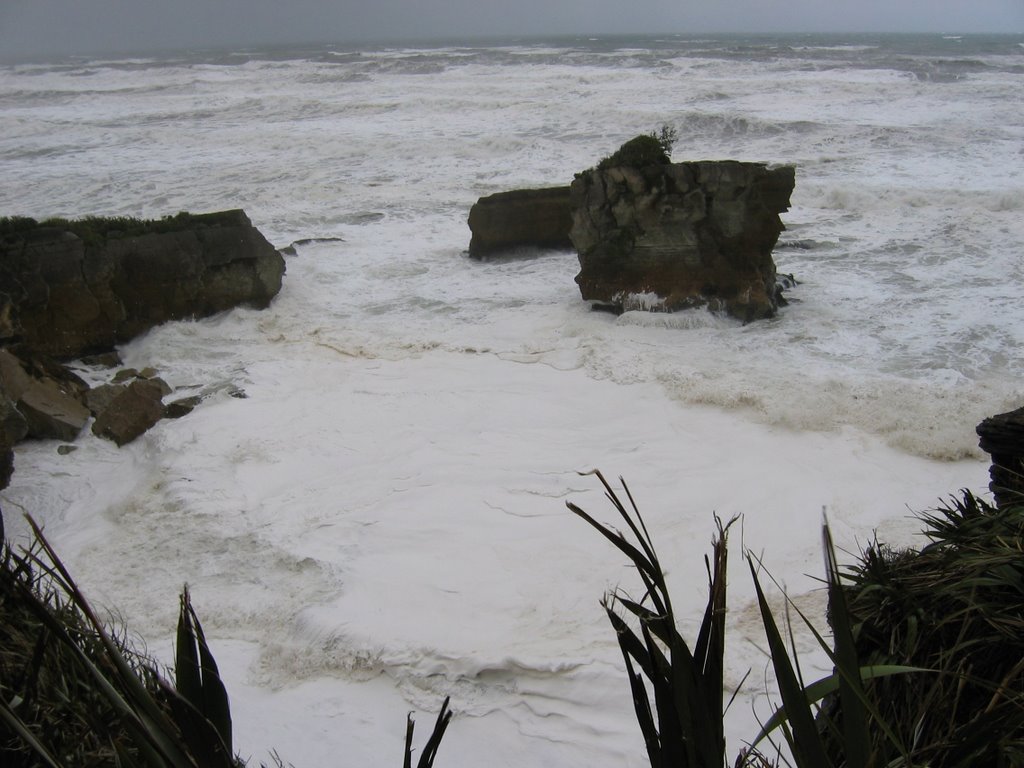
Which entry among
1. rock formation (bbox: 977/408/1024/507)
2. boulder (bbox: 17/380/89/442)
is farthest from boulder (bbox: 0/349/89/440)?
rock formation (bbox: 977/408/1024/507)

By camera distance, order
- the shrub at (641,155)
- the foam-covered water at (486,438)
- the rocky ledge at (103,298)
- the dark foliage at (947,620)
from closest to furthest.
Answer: the dark foliage at (947,620), the foam-covered water at (486,438), the rocky ledge at (103,298), the shrub at (641,155)

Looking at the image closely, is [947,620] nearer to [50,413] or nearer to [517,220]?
[50,413]

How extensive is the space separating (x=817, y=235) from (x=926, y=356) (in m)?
5.55

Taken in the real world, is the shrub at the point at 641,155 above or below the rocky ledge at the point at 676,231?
above

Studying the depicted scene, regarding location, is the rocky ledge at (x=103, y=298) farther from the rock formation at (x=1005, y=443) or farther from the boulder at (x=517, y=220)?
the rock formation at (x=1005, y=443)

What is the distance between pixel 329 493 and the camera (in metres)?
7.63

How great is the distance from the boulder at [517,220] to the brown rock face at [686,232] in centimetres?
257

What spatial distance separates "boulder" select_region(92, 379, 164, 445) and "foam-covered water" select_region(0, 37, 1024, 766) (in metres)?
0.16

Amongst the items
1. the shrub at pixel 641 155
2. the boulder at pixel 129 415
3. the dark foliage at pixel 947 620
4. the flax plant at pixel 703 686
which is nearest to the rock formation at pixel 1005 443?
the dark foliage at pixel 947 620

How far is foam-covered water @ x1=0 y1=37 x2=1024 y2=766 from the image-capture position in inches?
220

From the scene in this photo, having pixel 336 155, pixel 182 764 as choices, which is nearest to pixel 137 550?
pixel 182 764

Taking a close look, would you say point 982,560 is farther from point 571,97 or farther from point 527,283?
point 571,97

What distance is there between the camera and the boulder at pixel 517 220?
14.1 meters

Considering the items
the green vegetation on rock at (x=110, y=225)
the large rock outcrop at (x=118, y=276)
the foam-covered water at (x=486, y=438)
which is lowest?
the foam-covered water at (x=486, y=438)
